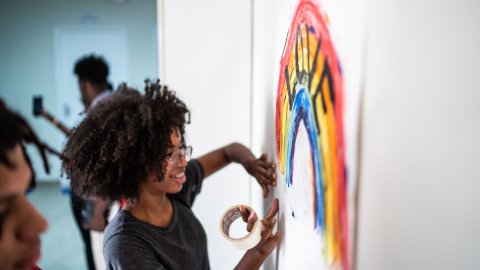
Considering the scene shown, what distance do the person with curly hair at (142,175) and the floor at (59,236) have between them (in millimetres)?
1584

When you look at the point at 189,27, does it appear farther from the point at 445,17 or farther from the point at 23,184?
the point at 445,17

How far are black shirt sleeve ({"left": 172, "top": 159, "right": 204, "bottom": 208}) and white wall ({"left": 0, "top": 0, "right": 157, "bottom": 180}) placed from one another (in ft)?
10.2

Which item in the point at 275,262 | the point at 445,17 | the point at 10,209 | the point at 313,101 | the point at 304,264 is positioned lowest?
the point at 275,262

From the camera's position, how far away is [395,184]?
42 cm

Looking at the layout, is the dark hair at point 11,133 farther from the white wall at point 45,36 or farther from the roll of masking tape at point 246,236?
the white wall at point 45,36

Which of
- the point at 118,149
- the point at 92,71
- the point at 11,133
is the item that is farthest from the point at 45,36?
the point at 11,133

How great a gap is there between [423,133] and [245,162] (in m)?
0.86

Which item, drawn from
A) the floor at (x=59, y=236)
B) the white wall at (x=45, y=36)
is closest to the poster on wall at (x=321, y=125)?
the floor at (x=59, y=236)

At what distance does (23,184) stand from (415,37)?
51 cm

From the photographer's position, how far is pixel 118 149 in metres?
0.99

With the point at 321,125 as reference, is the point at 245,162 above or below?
below

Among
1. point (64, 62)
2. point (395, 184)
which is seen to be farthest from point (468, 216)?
point (64, 62)

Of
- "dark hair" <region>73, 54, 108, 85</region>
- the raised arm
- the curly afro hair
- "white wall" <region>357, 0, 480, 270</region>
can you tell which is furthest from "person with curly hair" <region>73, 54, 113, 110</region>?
"white wall" <region>357, 0, 480, 270</region>

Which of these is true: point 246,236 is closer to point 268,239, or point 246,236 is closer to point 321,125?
point 268,239
